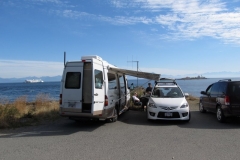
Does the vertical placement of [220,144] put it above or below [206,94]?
below

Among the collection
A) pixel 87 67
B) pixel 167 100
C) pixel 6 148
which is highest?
pixel 87 67

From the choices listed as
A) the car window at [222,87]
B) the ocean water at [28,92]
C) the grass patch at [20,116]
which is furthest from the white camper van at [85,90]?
the ocean water at [28,92]

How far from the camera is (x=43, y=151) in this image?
20.2ft

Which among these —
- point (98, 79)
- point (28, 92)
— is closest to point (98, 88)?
point (98, 79)

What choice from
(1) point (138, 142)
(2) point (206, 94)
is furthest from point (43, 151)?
(2) point (206, 94)

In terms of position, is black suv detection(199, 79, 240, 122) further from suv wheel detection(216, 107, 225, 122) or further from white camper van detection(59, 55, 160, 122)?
white camper van detection(59, 55, 160, 122)

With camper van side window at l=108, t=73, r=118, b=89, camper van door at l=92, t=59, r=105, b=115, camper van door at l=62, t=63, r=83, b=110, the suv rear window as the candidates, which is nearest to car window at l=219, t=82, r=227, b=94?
the suv rear window

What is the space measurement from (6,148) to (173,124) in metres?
6.08

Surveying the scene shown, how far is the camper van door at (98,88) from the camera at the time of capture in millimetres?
8758

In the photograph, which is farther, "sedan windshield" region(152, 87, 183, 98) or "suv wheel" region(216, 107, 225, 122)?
"sedan windshield" region(152, 87, 183, 98)

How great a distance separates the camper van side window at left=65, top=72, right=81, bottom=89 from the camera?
9117mm

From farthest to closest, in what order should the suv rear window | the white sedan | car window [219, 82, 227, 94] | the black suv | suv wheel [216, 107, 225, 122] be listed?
1. car window [219, 82, 227, 94]
2. suv wheel [216, 107, 225, 122]
3. the white sedan
4. the suv rear window
5. the black suv

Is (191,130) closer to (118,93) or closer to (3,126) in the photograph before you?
(118,93)

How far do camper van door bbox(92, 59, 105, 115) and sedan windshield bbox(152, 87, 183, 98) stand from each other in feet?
10.5
